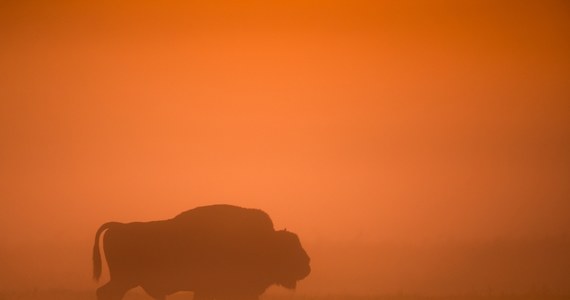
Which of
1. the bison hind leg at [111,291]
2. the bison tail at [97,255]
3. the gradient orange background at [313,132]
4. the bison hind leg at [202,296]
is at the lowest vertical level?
the bison hind leg at [111,291]

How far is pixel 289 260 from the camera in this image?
2.14m

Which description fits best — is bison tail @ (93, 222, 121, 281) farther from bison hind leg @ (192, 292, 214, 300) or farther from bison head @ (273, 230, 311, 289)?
bison head @ (273, 230, 311, 289)

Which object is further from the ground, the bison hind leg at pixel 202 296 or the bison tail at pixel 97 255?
the bison tail at pixel 97 255

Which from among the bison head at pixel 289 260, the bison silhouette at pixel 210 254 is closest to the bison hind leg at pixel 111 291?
the bison silhouette at pixel 210 254

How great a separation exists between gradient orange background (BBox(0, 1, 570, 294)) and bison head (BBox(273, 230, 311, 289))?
0.04 metres

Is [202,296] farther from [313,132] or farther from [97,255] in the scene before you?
[313,132]

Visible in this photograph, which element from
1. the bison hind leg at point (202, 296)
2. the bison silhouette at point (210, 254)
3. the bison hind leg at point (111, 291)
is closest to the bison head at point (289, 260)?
the bison silhouette at point (210, 254)

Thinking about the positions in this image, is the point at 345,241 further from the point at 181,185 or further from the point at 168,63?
the point at 168,63

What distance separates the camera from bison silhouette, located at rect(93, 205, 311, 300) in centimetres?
212

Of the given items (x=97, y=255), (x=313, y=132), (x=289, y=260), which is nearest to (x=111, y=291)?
(x=97, y=255)

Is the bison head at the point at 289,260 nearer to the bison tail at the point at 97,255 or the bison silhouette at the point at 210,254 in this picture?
the bison silhouette at the point at 210,254

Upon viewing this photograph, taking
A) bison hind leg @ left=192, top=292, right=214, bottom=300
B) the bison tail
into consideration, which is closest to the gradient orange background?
the bison tail

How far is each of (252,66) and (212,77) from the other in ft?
0.65

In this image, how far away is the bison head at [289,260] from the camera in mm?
2135
